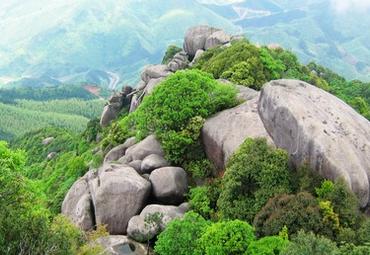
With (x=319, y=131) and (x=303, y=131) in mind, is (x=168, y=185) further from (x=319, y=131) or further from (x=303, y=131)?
(x=319, y=131)

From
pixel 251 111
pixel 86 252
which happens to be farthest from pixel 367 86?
pixel 86 252

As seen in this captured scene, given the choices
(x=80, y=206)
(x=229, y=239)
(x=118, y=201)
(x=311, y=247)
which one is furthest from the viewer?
(x=80, y=206)

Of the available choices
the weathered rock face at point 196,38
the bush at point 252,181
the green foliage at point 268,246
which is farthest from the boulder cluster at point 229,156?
the weathered rock face at point 196,38

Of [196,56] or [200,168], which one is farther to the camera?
[196,56]

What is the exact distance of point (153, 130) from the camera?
44.7m

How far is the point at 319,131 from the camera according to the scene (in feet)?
112

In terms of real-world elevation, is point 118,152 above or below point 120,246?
below

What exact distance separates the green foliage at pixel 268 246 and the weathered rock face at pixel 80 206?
14611mm

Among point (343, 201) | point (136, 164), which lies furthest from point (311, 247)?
point (136, 164)

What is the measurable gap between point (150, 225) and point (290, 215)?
941 cm

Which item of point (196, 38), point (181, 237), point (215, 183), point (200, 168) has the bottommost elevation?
point (196, 38)

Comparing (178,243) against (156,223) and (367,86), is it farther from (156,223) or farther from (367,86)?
(367,86)

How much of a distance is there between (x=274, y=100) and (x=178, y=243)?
12.4 meters

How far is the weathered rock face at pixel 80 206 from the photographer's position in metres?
38.7
